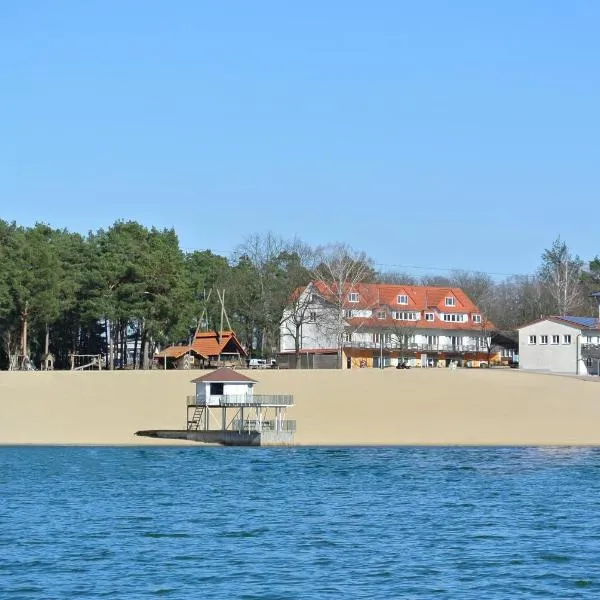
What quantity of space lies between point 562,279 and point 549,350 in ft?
148

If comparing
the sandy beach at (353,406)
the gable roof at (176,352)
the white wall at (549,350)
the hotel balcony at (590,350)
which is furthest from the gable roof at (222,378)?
the gable roof at (176,352)

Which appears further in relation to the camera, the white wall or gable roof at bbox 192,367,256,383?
the white wall

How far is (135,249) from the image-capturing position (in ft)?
357

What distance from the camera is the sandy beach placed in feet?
215

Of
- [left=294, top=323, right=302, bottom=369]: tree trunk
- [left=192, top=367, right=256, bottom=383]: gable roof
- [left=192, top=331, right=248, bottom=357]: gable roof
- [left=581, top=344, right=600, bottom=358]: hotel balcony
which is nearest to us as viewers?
[left=192, top=367, right=256, bottom=383]: gable roof

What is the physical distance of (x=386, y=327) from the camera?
369 feet

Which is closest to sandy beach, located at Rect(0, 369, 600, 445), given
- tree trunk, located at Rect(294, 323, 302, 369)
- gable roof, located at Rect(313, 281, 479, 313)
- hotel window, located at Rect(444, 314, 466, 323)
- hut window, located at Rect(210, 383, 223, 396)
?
hut window, located at Rect(210, 383, 223, 396)

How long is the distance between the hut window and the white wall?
4084cm

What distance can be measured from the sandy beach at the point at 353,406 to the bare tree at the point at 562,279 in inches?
1741

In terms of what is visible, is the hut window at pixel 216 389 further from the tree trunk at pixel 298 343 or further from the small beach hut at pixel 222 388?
the tree trunk at pixel 298 343

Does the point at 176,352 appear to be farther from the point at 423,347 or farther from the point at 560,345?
the point at 560,345

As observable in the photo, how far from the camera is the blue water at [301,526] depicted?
29297 mm

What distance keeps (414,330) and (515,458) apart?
5678 centimetres

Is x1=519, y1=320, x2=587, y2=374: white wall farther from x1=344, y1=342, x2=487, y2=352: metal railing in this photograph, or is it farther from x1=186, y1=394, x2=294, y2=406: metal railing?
x1=186, y1=394, x2=294, y2=406: metal railing
